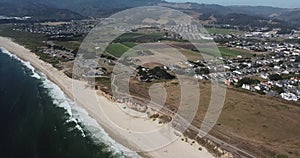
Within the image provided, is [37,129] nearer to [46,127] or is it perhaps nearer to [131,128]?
[46,127]

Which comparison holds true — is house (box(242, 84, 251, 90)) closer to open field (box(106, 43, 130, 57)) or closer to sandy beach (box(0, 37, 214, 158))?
sandy beach (box(0, 37, 214, 158))

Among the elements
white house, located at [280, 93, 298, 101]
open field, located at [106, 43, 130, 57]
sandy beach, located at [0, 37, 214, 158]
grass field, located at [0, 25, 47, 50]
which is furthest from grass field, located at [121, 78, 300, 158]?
grass field, located at [0, 25, 47, 50]

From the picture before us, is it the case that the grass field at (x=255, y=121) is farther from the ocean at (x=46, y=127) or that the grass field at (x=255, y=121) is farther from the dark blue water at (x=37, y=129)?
the dark blue water at (x=37, y=129)

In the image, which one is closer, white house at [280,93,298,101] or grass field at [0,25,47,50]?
white house at [280,93,298,101]

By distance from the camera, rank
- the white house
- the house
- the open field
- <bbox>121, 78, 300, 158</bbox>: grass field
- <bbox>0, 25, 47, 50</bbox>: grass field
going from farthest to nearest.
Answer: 1. <bbox>0, 25, 47, 50</bbox>: grass field
2. the open field
3. the house
4. the white house
5. <bbox>121, 78, 300, 158</bbox>: grass field

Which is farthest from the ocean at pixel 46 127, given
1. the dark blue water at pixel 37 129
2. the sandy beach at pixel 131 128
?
the sandy beach at pixel 131 128
